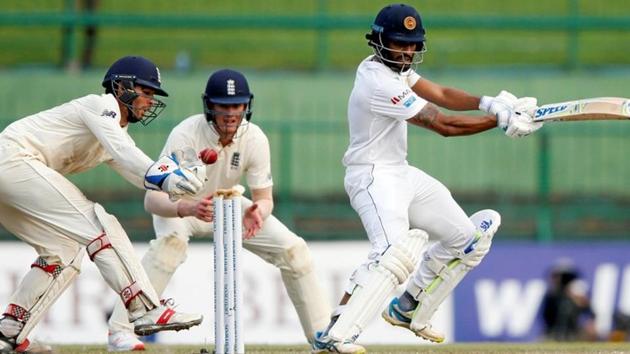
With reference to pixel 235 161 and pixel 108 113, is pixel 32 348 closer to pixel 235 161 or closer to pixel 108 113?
pixel 108 113

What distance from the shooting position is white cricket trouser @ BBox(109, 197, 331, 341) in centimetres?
903

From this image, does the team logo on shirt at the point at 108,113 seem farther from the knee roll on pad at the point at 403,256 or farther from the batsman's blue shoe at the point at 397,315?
the batsman's blue shoe at the point at 397,315

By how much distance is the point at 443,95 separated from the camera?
8398 mm

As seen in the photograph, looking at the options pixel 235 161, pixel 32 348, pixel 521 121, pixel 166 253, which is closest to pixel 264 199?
pixel 235 161

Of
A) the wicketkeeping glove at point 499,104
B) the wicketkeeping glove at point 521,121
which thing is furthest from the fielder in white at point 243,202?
the wicketkeeping glove at point 521,121

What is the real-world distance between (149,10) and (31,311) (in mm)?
10280

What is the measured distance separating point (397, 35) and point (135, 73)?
1.52 m

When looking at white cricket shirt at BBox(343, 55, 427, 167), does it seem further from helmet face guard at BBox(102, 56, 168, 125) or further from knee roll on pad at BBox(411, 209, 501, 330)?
helmet face guard at BBox(102, 56, 168, 125)

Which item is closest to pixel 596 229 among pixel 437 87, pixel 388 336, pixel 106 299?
pixel 388 336

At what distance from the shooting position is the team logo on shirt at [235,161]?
8.80 m

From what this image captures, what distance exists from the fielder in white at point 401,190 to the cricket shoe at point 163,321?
2.38ft

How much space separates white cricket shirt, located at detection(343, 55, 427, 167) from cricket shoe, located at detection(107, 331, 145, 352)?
1876 millimetres

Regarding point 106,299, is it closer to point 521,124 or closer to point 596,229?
Result: point 596,229

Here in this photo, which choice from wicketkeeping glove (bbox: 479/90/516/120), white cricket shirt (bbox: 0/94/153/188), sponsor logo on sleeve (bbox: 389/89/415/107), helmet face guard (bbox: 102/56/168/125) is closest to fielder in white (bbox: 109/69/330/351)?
helmet face guard (bbox: 102/56/168/125)
